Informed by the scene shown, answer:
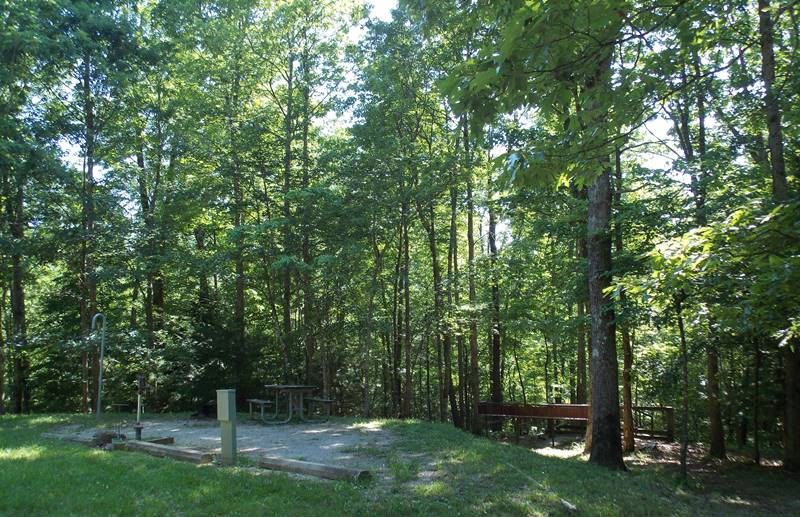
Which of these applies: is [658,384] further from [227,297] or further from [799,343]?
[227,297]

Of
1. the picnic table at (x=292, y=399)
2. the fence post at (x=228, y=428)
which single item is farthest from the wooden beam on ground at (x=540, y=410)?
the fence post at (x=228, y=428)

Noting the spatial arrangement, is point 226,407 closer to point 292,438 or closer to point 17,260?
point 292,438

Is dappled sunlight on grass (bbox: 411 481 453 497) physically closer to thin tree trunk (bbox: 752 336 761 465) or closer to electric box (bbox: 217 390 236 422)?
electric box (bbox: 217 390 236 422)

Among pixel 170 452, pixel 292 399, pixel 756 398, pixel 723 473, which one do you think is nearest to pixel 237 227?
pixel 292 399

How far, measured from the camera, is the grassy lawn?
202 inches

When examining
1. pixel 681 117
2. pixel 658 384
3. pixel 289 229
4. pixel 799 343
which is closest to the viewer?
pixel 799 343

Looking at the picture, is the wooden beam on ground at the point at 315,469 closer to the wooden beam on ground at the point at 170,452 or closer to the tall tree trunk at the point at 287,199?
the wooden beam on ground at the point at 170,452

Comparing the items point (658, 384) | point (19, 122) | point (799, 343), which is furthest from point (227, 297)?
point (799, 343)

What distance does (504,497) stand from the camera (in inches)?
224

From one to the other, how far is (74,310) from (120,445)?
12.2 m

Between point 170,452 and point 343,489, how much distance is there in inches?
130

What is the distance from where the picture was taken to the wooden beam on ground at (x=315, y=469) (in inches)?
241

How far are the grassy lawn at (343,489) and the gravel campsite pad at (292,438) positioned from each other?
1.89 ft

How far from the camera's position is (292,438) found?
9633 millimetres
